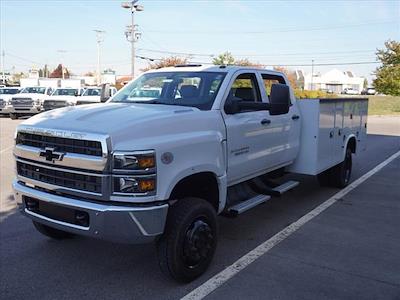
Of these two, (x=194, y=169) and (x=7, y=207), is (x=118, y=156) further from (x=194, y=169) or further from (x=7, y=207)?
(x=7, y=207)

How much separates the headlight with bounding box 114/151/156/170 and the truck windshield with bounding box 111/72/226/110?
1.23m

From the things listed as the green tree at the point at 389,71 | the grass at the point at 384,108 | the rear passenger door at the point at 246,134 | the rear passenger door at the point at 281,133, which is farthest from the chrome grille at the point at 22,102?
the green tree at the point at 389,71

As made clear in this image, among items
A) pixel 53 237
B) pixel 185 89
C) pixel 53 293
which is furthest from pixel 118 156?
pixel 53 237

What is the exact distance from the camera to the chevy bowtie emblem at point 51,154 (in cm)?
378

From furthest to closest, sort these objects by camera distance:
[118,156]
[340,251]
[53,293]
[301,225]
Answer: [301,225] < [340,251] < [53,293] < [118,156]

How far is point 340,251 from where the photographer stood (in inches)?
196

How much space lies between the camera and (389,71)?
3747cm

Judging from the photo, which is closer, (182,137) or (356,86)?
(182,137)

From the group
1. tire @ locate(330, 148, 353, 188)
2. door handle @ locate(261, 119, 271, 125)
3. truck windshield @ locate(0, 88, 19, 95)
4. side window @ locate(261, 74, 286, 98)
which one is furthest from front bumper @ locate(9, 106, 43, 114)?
door handle @ locate(261, 119, 271, 125)

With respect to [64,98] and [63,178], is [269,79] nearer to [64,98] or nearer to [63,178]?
[63,178]

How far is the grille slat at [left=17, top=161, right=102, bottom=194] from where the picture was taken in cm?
365

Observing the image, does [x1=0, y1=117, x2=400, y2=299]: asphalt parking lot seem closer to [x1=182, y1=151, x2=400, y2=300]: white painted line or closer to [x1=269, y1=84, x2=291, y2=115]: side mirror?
[x1=182, y1=151, x2=400, y2=300]: white painted line

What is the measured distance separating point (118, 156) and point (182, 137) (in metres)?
0.69

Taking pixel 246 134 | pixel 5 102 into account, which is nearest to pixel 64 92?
pixel 5 102
